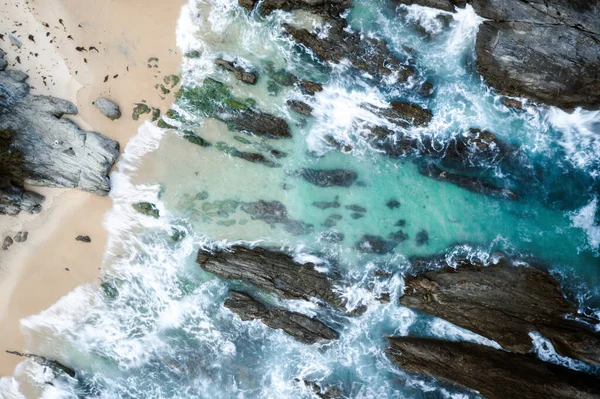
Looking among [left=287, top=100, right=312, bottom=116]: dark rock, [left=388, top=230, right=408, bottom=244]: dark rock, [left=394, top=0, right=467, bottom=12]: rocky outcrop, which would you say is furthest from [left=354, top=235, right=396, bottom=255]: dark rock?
[left=394, top=0, right=467, bottom=12]: rocky outcrop

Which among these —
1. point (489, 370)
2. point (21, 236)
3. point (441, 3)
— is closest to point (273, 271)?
point (489, 370)

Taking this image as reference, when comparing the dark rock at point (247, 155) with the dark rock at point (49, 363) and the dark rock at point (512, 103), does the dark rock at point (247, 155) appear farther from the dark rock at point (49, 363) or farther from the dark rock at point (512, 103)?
the dark rock at point (49, 363)

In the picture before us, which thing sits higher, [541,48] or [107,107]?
[541,48]

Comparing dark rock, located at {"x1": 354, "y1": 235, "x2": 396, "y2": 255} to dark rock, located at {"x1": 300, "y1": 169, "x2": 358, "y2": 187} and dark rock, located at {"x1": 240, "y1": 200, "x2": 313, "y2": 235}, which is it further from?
dark rock, located at {"x1": 300, "y1": 169, "x2": 358, "y2": 187}

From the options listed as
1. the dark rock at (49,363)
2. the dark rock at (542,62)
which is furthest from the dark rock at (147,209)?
the dark rock at (542,62)

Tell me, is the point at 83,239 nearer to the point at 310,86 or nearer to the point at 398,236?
the point at 310,86

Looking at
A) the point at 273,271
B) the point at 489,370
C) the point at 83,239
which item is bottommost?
the point at 489,370

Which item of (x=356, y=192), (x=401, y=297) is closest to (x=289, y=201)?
(x=356, y=192)
